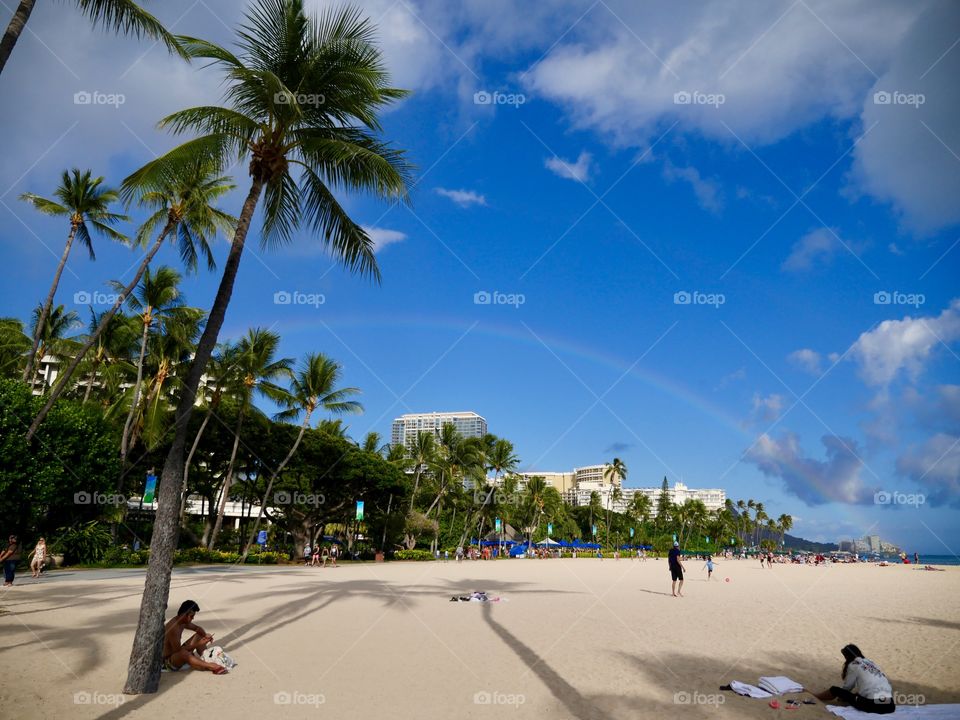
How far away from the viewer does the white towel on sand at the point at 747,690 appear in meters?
7.51

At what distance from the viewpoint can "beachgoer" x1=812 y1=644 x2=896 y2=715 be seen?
6.87 metres

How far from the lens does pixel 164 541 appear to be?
755 cm

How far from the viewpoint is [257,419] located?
34844mm

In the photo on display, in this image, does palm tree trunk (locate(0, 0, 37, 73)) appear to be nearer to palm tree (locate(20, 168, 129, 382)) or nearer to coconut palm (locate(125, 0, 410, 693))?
coconut palm (locate(125, 0, 410, 693))

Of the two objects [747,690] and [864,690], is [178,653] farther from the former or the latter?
[864,690]

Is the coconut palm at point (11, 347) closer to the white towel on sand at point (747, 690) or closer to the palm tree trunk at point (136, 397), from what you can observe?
the palm tree trunk at point (136, 397)

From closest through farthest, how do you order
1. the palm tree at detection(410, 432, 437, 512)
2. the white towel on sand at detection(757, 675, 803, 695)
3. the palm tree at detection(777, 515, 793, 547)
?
the white towel on sand at detection(757, 675, 803, 695), the palm tree at detection(410, 432, 437, 512), the palm tree at detection(777, 515, 793, 547)

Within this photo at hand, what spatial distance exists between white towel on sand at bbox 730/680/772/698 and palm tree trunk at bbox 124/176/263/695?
23.8ft

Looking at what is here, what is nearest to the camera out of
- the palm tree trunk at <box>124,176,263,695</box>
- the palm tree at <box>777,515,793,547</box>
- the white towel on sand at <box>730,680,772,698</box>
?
the palm tree trunk at <box>124,176,263,695</box>

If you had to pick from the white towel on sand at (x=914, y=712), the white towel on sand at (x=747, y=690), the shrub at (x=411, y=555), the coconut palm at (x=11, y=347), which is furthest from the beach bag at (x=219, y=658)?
the shrub at (x=411, y=555)

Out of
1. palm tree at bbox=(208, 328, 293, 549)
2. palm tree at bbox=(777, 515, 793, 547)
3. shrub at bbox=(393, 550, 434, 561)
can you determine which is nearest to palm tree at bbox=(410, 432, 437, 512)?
Result: shrub at bbox=(393, 550, 434, 561)

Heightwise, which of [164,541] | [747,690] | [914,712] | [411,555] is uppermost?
[164,541]

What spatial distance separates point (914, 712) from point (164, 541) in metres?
9.21


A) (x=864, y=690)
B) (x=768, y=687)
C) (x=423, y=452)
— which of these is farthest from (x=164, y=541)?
(x=423, y=452)
